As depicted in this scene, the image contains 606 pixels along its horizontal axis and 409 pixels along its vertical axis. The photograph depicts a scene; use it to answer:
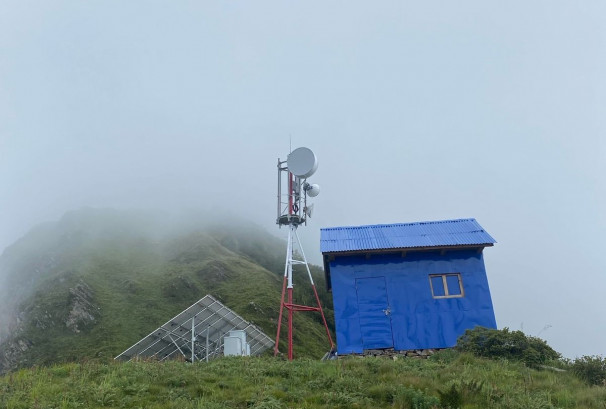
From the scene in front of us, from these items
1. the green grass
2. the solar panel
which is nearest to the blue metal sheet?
the green grass

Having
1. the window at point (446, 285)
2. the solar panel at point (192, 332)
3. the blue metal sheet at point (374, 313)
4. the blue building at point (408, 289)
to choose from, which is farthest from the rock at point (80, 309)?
the window at point (446, 285)

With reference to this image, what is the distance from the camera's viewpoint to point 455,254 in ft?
71.5

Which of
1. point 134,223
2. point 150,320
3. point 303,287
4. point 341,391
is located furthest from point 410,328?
point 134,223

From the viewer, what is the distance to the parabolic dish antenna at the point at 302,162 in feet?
83.5

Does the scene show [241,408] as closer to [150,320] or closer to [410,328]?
[410,328]

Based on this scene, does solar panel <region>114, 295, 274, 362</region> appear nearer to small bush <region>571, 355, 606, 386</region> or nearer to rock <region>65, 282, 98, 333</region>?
small bush <region>571, 355, 606, 386</region>

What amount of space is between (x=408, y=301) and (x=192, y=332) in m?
10.2

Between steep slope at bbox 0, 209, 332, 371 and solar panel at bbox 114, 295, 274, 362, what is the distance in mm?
15148

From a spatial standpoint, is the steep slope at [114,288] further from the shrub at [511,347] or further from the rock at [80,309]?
the shrub at [511,347]

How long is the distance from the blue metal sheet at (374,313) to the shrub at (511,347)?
12.5ft

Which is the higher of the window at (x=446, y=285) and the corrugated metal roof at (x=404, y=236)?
the corrugated metal roof at (x=404, y=236)

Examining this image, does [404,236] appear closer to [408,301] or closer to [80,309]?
[408,301]

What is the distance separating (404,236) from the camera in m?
22.5

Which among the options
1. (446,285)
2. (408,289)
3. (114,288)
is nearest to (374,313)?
(408,289)
